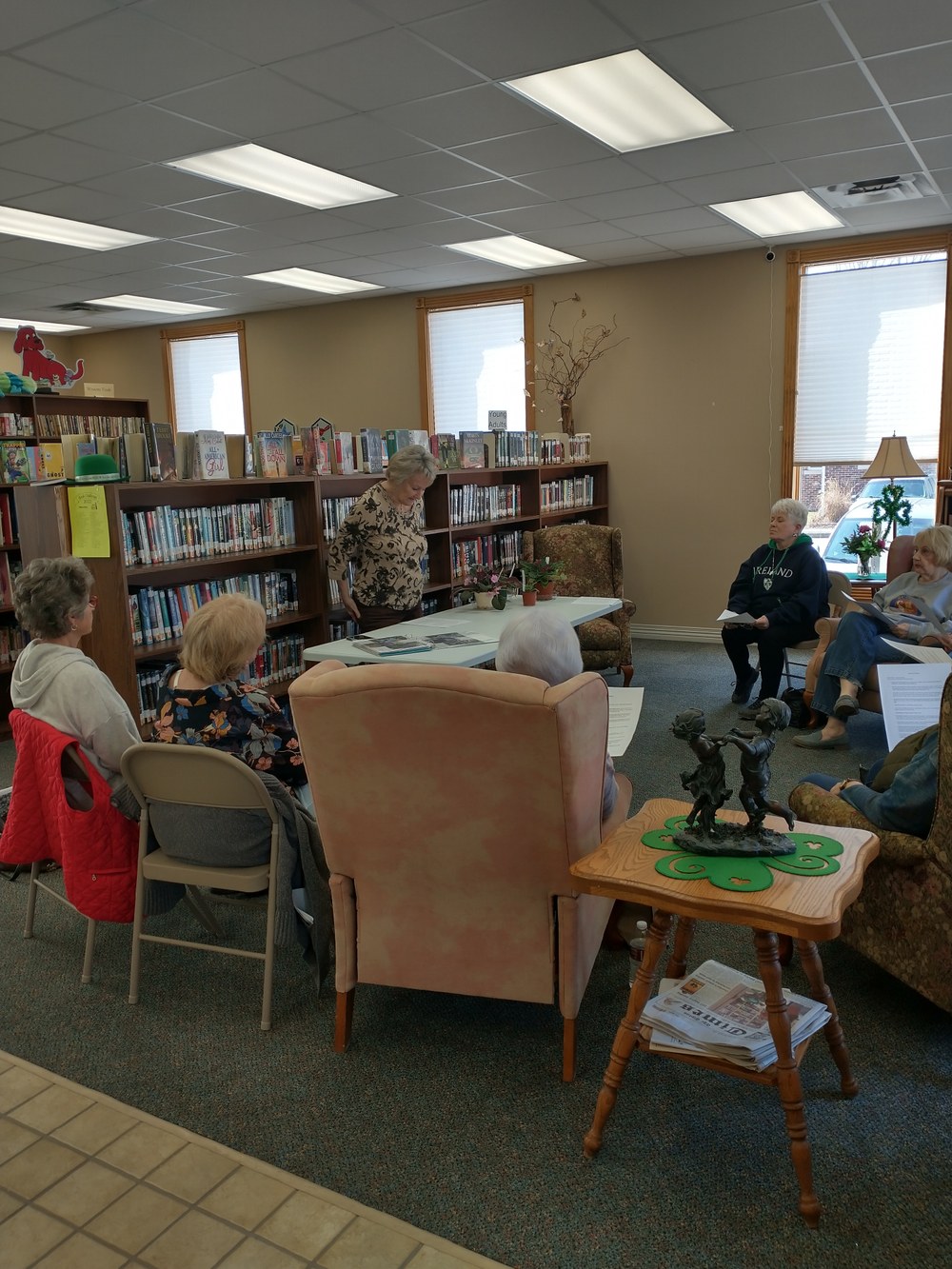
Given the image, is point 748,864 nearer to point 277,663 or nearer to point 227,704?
point 227,704

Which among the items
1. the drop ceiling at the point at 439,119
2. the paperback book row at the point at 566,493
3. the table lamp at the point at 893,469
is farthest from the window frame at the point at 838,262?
the paperback book row at the point at 566,493

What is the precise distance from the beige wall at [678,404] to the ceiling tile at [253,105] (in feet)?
12.5

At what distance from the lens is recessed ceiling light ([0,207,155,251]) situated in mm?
5531

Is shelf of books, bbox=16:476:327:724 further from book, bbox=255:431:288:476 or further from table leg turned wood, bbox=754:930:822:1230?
table leg turned wood, bbox=754:930:822:1230

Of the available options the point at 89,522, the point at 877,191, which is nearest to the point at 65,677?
the point at 89,522

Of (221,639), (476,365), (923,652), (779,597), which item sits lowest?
(923,652)

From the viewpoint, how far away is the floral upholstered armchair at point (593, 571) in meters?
5.80

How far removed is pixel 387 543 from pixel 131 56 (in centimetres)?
218

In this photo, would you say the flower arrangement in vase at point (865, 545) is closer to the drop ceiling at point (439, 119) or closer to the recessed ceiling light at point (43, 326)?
the drop ceiling at point (439, 119)

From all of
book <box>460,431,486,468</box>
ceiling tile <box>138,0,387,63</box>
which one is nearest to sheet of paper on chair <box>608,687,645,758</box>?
ceiling tile <box>138,0,387,63</box>

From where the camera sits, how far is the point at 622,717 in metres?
3.02

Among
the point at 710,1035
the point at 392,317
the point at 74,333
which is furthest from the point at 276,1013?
the point at 74,333

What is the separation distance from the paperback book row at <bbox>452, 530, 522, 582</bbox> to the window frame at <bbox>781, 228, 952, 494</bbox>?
2166mm

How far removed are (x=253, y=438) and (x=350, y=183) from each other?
1.66m
